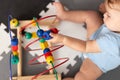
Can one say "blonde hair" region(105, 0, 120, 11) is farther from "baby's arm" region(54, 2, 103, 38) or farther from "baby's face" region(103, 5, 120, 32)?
"baby's arm" region(54, 2, 103, 38)

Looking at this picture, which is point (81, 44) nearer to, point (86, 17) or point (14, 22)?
point (86, 17)

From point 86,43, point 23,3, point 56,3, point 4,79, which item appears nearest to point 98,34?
point 86,43

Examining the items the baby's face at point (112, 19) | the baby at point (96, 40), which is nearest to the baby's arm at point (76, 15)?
the baby at point (96, 40)

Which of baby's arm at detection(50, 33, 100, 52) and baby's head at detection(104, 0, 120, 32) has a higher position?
baby's head at detection(104, 0, 120, 32)

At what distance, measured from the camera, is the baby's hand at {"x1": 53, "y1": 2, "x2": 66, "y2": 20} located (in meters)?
1.13

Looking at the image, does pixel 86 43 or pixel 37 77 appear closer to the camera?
pixel 86 43

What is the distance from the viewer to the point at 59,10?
1145 millimetres

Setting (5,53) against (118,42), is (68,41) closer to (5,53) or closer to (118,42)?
(118,42)

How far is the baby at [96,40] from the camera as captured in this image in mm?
997

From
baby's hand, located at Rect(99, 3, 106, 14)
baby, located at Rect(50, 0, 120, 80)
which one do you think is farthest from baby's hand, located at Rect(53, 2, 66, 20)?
baby's hand, located at Rect(99, 3, 106, 14)

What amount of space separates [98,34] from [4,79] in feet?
1.47

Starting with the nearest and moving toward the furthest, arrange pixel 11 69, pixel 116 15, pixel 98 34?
pixel 116 15 < pixel 98 34 < pixel 11 69

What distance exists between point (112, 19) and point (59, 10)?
0.24 meters

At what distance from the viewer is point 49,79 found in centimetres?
122
